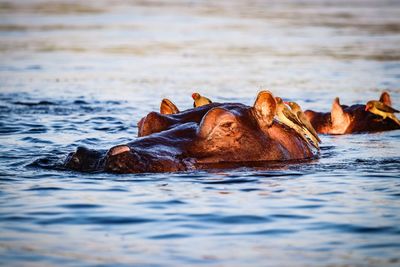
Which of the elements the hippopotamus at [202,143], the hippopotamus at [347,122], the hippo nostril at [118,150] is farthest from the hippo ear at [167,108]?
the hippopotamus at [347,122]

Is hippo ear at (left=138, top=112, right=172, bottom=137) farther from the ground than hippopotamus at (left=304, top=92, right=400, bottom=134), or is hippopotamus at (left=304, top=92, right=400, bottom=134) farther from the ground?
hippo ear at (left=138, top=112, right=172, bottom=137)

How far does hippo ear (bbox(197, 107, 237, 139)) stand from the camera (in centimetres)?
821

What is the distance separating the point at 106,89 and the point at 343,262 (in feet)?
37.5

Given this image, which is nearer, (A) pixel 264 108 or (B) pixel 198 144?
(B) pixel 198 144

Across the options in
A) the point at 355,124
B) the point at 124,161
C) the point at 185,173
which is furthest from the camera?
the point at 355,124

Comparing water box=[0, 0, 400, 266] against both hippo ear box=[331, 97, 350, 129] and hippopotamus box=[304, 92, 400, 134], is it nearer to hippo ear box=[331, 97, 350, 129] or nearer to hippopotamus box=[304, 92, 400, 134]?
hippopotamus box=[304, 92, 400, 134]

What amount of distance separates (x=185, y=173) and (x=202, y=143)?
37cm

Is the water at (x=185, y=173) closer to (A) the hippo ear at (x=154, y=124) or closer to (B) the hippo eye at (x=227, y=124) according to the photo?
(B) the hippo eye at (x=227, y=124)

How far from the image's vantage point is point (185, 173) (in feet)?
26.4

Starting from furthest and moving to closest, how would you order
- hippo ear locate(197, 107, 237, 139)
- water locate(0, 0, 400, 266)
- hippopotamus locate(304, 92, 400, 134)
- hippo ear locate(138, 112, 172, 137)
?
hippopotamus locate(304, 92, 400, 134) → hippo ear locate(138, 112, 172, 137) → hippo ear locate(197, 107, 237, 139) → water locate(0, 0, 400, 266)

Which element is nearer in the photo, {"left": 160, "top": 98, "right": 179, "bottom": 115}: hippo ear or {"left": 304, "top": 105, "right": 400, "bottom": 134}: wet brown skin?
{"left": 160, "top": 98, "right": 179, "bottom": 115}: hippo ear

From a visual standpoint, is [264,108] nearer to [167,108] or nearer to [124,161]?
[167,108]

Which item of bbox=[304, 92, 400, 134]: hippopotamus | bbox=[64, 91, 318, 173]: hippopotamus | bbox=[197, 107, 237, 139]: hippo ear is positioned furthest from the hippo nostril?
bbox=[304, 92, 400, 134]: hippopotamus

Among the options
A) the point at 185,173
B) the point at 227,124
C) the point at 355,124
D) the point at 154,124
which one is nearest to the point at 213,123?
the point at 227,124
